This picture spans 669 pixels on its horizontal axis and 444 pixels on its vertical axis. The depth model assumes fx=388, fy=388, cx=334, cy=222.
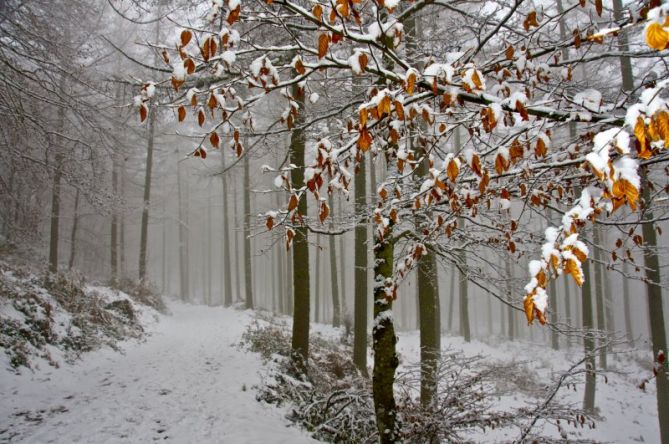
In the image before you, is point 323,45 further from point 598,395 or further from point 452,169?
point 598,395

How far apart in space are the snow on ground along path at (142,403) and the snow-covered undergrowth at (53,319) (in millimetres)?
365

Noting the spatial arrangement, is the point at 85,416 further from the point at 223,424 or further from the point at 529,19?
the point at 529,19

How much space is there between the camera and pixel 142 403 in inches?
256

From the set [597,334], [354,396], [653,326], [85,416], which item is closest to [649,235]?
[653,326]

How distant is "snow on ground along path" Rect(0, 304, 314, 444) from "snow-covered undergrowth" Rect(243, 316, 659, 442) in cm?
61

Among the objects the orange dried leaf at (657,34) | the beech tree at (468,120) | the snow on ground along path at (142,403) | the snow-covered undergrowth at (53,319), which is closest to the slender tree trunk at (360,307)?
the snow on ground along path at (142,403)

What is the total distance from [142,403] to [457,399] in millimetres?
5084

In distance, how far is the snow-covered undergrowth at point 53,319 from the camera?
750 cm

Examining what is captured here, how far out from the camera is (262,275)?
5122cm

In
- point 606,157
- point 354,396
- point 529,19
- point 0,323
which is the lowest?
point 354,396

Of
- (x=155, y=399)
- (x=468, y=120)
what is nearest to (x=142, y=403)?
(x=155, y=399)

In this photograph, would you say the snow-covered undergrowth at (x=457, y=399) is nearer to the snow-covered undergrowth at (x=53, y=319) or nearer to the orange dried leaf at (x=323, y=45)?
the orange dried leaf at (x=323, y=45)

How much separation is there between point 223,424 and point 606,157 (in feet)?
20.2

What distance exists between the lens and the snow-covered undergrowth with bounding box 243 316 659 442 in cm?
484
